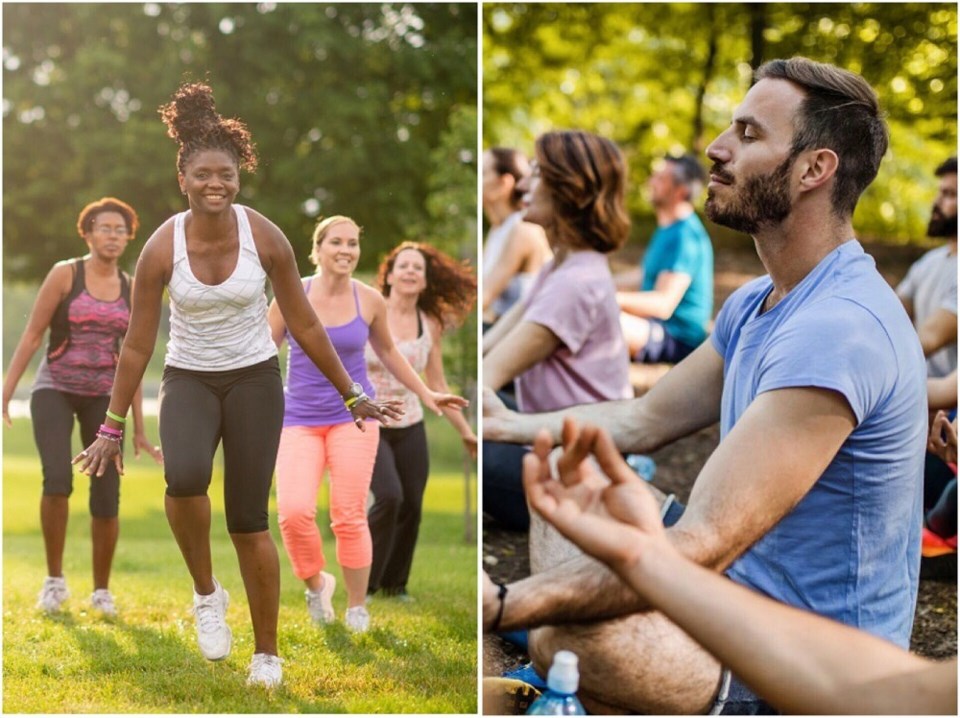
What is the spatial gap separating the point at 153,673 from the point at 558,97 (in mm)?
11895

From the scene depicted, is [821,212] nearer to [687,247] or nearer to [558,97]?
[687,247]

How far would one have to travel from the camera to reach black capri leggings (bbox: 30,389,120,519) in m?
3.42

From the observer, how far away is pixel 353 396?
315 cm

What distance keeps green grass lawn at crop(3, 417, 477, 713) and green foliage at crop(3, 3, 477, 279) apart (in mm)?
863

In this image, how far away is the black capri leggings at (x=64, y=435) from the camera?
3.42m

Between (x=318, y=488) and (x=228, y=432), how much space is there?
1.37 ft

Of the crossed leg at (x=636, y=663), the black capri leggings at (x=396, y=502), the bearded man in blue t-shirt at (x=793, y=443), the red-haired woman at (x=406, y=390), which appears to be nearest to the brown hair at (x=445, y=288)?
the red-haired woman at (x=406, y=390)

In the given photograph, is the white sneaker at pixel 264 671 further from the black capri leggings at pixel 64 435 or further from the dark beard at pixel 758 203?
the dark beard at pixel 758 203

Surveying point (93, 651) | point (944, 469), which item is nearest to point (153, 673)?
point (93, 651)

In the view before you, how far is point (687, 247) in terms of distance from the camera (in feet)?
19.4

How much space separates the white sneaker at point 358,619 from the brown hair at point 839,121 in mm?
1820

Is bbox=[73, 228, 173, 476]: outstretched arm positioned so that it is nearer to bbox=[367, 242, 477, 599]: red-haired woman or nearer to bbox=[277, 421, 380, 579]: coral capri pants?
bbox=[277, 421, 380, 579]: coral capri pants

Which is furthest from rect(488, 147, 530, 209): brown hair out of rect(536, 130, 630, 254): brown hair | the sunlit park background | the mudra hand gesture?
the mudra hand gesture

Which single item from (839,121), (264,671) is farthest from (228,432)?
(839,121)
